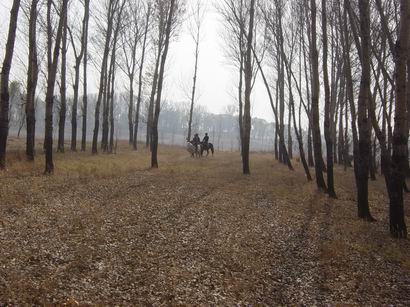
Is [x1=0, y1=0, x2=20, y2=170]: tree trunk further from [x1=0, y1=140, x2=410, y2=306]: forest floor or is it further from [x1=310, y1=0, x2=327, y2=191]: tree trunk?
[x1=310, y1=0, x2=327, y2=191]: tree trunk

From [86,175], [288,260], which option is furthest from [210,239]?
[86,175]

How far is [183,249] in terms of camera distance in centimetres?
691

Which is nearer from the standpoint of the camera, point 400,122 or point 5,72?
point 400,122

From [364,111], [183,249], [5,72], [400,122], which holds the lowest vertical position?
[183,249]

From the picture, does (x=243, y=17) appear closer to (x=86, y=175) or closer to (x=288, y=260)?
(x=86, y=175)

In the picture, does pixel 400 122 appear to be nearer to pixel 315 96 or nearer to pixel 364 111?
pixel 364 111

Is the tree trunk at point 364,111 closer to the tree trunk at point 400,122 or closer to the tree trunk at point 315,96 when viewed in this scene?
the tree trunk at point 400,122

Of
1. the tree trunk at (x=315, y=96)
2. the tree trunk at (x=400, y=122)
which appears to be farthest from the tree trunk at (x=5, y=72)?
the tree trunk at (x=400, y=122)

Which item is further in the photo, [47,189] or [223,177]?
[223,177]

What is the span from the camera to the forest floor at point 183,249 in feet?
17.1

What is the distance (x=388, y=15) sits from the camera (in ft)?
50.4

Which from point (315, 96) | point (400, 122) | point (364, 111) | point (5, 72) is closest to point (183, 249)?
point (400, 122)

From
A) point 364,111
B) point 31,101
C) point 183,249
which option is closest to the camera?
point 183,249

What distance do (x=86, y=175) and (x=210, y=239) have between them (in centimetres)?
699
